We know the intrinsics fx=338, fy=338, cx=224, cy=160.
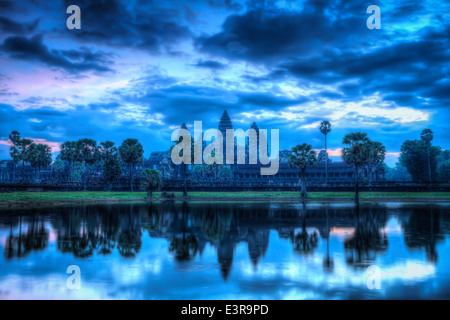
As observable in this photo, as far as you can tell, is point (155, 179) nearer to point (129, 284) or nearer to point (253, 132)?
point (129, 284)

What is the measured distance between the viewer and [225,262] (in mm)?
11852

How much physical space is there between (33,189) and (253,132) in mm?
108192

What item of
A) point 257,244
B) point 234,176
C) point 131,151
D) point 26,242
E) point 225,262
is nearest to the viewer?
point 225,262

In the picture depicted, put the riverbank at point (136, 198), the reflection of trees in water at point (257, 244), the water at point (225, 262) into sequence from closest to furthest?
1. the water at point (225, 262)
2. the reflection of trees in water at point (257, 244)
3. the riverbank at point (136, 198)

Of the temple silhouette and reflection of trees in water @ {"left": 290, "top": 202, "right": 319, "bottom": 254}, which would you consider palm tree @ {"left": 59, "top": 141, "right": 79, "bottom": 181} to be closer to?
the temple silhouette

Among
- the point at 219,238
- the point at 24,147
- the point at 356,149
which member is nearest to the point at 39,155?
the point at 24,147

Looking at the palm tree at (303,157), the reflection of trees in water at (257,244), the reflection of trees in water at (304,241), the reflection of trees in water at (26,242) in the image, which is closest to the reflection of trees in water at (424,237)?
the reflection of trees in water at (304,241)

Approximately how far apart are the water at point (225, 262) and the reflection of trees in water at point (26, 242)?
0.04m

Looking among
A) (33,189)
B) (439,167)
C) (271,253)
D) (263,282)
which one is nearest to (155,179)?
(33,189)

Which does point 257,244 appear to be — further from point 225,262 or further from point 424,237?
point 424,237

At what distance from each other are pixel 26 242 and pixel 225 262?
9.86 metres

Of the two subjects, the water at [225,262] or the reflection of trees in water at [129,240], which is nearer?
the water at [225,262]

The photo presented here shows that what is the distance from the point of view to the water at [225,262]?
8.61 metres

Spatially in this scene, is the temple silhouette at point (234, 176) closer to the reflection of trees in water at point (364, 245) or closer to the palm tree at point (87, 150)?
the palm tree at point (87, 150)
